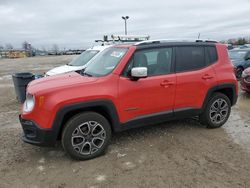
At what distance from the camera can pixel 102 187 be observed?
356 centimetres

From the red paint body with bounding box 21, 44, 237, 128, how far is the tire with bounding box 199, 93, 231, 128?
0.92ft

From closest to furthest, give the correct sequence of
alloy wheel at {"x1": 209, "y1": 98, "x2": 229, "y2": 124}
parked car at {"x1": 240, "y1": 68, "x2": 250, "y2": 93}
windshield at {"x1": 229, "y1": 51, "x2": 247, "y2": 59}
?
1. alloy wheel at {"x1": 209, "y1": 98, "x2": 229, "y2": 124}
2. parked car at {"x1": 240, "y1": 68, "x2": 250, "y2": 93}
3. windshield at {"x1": 229, "y1": 51, "x2": 247, "y2": 59}

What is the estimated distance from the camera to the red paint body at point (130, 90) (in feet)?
13.2

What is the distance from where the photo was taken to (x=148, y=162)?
13.7ft

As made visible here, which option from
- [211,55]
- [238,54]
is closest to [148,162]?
[211,55]

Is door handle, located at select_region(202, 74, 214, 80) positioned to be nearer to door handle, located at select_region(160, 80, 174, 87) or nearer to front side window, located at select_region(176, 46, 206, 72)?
front side window, located at select_region(176, 46, 206, 72)

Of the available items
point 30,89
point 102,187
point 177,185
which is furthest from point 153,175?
point 30,89

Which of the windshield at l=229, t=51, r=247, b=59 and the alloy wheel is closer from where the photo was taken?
the alloy wheel

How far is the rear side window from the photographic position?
542 cm

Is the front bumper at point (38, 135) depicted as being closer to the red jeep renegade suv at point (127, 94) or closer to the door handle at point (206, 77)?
the red jeep renegade suv at point (127, 94)

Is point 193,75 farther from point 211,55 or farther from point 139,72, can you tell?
point 139,72

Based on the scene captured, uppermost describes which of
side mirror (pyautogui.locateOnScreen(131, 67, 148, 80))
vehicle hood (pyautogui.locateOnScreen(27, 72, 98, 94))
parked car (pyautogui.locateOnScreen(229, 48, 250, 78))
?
side mirror (pyautogui.locateOnScreen(131, 67, 148, 80))

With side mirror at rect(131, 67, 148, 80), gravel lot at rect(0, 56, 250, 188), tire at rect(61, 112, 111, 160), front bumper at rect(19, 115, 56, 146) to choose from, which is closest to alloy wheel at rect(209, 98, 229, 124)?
gravel lot at rect(0, 56, 250, 188)

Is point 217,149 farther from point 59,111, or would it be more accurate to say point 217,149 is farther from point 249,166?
point 59,111
